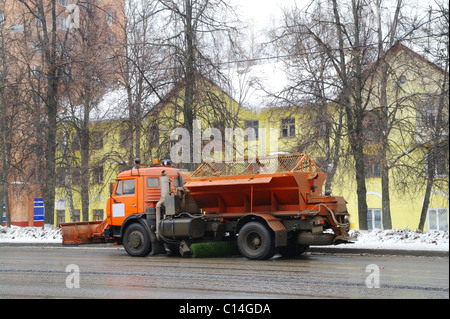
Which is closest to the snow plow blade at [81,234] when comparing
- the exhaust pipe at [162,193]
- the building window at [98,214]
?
the exhaust pipe at [162,193]

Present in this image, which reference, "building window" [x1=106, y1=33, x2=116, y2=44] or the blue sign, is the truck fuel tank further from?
the blue sign

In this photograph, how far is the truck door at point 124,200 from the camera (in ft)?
61.4

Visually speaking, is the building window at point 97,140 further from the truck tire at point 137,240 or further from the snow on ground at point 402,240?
the snow on ground at point 402,240

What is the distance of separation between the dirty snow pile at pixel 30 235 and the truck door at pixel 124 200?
7830 millimetres

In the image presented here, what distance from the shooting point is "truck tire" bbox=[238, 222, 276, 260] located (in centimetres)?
1582

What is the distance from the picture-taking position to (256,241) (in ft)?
53.1

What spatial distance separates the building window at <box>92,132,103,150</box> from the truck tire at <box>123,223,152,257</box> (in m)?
13.7

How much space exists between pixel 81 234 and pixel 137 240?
104 inches

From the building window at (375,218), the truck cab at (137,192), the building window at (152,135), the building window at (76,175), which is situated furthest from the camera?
the building window at (375,218)

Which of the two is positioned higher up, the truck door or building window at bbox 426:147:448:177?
building window at bbox 426:147:448:177

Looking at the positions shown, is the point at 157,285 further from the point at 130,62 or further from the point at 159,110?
the point at 130,62

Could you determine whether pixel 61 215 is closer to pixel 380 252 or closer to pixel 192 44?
pixel 192 44

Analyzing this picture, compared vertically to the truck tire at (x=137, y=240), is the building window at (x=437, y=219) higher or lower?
lower

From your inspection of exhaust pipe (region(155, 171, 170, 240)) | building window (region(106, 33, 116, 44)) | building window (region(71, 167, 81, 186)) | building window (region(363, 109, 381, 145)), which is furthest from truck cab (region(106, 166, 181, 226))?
building window (region(106, 33, 116, 44))
